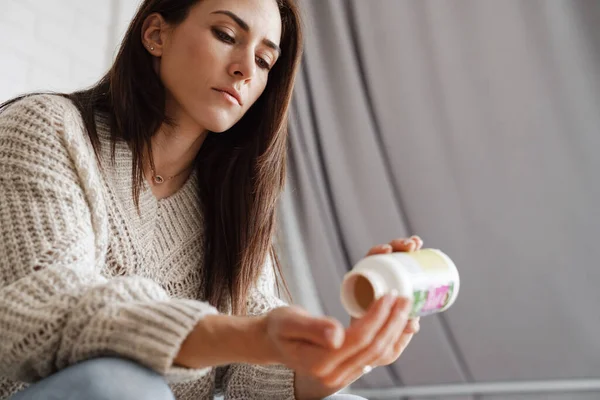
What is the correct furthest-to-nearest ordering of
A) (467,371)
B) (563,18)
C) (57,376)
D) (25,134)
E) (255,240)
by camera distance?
(467,371), (563,18), (255,240), (25,134), (57,376)

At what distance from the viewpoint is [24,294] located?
0.65 metres

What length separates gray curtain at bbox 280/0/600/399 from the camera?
53.3 inches

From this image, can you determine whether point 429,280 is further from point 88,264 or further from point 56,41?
point 56,41

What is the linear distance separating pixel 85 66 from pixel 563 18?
1316 millimetres

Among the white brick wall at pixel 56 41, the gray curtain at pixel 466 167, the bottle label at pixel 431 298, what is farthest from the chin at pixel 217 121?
the white brick wall at pixel 56 41

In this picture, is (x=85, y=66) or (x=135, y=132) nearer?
(x=135, y=132)

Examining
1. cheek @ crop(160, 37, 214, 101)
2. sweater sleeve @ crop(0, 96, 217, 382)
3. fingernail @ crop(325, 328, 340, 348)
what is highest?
cheek @ crop(160, 37, 214, 101)

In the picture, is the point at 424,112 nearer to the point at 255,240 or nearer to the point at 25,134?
the point at 255,240

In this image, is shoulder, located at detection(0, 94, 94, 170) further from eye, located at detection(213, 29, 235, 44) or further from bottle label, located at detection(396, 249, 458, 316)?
bottle label, located at detection(396, 249, 458, 316)

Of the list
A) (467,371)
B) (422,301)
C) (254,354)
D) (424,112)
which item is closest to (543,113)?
(424,112)

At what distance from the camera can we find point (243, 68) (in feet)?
3.36

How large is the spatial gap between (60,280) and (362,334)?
0.33 meters

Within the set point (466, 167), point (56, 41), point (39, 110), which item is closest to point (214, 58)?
point (39, 110)

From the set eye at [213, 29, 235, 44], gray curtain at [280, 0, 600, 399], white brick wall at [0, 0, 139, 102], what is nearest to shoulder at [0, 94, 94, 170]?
eye at [213, 29, 235, 44]
